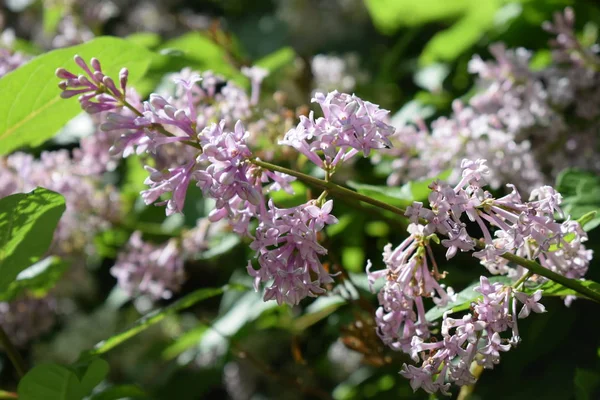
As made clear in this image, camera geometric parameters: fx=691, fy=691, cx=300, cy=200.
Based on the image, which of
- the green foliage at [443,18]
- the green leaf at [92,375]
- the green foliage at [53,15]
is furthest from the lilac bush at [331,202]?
the green foliage at [53,15]

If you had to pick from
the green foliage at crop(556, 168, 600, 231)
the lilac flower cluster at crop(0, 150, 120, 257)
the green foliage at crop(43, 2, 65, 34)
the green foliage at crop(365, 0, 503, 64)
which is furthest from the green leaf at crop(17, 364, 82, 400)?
the green foliage at crop(43, 2, 65, 34)

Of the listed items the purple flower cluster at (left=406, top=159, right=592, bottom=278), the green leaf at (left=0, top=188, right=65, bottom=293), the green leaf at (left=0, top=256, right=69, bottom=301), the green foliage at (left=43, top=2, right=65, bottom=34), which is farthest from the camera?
the green foliage at (left=43, top=2, right=65, bottom=34)

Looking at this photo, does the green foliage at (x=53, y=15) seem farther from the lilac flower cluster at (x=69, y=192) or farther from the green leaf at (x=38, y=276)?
the green leaf at (x=38, y=276)

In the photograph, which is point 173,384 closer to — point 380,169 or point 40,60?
point 380,169

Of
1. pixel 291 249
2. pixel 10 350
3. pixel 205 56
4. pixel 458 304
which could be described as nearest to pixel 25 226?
pixel 10 350

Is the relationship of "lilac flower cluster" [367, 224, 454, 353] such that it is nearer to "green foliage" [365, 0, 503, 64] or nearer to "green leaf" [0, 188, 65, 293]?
"green leaf" [0, 188, 65, 293]

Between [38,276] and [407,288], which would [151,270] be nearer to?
[38,276]

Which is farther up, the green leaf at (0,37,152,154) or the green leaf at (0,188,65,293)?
the green leaf at (0,37,152,154)
